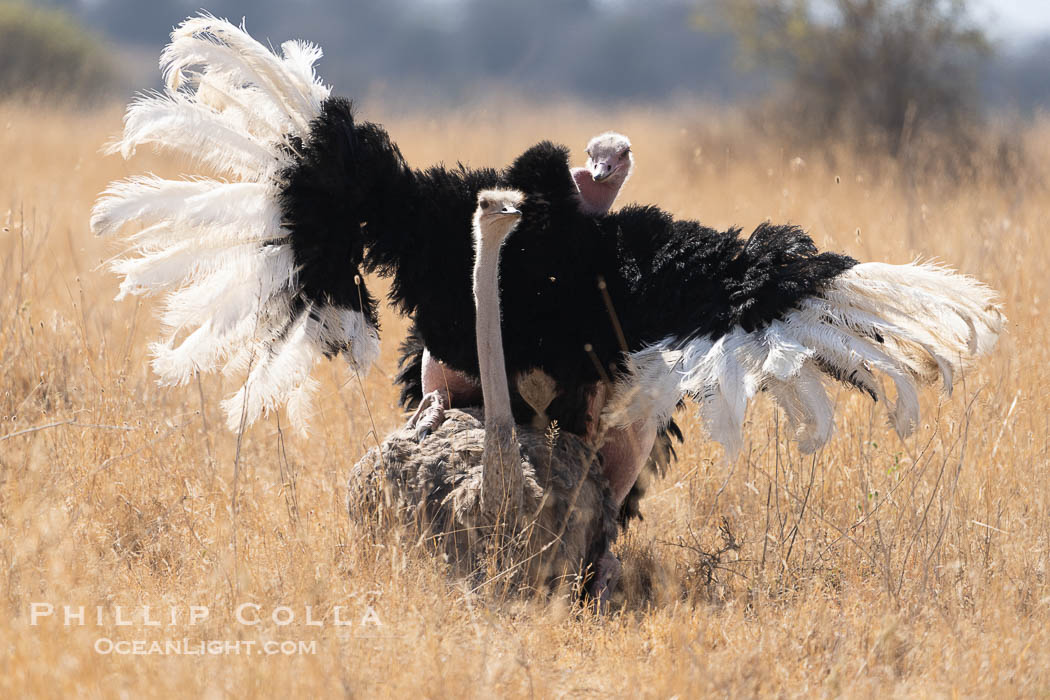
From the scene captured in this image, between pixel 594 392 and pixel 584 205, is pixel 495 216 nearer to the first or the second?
pixel 584 205

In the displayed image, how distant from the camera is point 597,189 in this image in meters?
3.96

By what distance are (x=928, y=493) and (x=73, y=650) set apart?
116 inches

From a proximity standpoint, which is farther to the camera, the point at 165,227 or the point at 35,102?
the point at 35,102

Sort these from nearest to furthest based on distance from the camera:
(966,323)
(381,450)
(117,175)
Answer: (966,323), (381,450), (117,175)

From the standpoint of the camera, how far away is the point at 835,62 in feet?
46.2

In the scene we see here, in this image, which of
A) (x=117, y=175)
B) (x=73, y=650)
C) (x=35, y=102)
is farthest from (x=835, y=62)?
(x=73, y=650)

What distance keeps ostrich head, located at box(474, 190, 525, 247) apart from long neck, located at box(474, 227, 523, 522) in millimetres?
119

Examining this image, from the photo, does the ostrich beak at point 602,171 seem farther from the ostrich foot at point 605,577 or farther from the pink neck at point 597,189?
the ostrich foot at point 605,577

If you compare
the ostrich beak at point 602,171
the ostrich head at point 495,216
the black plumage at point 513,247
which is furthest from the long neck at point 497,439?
the ostrich beak at point 602,171

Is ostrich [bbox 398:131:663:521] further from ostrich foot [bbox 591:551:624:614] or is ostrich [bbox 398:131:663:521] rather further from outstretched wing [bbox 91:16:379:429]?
outstretched wing [bbox 91:16:379:429]

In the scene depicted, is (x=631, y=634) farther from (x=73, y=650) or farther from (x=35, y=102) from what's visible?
(x=35, y=102)

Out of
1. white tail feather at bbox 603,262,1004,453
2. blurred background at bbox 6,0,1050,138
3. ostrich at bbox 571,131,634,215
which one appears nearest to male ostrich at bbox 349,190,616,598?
white tail feather at bbox 603,262,1004,453

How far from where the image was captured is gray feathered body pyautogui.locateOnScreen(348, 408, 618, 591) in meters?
3.49

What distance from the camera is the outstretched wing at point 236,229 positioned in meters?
3.62
